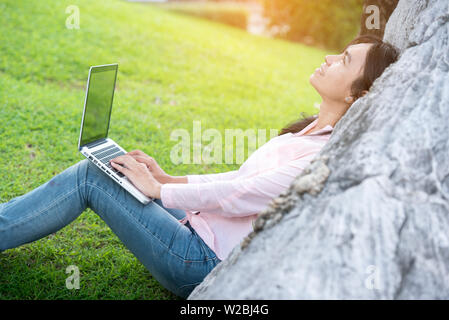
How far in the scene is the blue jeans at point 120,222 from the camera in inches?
89.6

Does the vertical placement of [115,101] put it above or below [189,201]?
below

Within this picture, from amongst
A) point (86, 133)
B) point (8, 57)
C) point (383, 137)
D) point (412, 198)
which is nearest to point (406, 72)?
point (383, 137)

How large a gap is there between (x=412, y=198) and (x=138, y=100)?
16.8 feet

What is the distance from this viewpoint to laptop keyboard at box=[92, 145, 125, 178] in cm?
244

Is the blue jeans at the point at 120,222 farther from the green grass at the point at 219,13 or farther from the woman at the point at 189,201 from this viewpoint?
the green grass at the point at 219,13

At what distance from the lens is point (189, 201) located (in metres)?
2.22

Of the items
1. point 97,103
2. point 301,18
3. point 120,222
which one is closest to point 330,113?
point 120,222

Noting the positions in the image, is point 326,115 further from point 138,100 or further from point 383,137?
point 138,100

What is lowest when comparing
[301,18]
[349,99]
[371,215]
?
[371,215]

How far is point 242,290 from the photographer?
153cm

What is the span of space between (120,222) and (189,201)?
16.7 inches

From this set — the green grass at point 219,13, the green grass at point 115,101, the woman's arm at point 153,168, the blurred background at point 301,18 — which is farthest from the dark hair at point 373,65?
the green grass at point 219,13

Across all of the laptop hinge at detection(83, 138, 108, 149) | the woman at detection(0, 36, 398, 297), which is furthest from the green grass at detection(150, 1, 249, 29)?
the woman at detection(0, 36, 398, 297)

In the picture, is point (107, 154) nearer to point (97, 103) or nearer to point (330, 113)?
point (97, 103)
